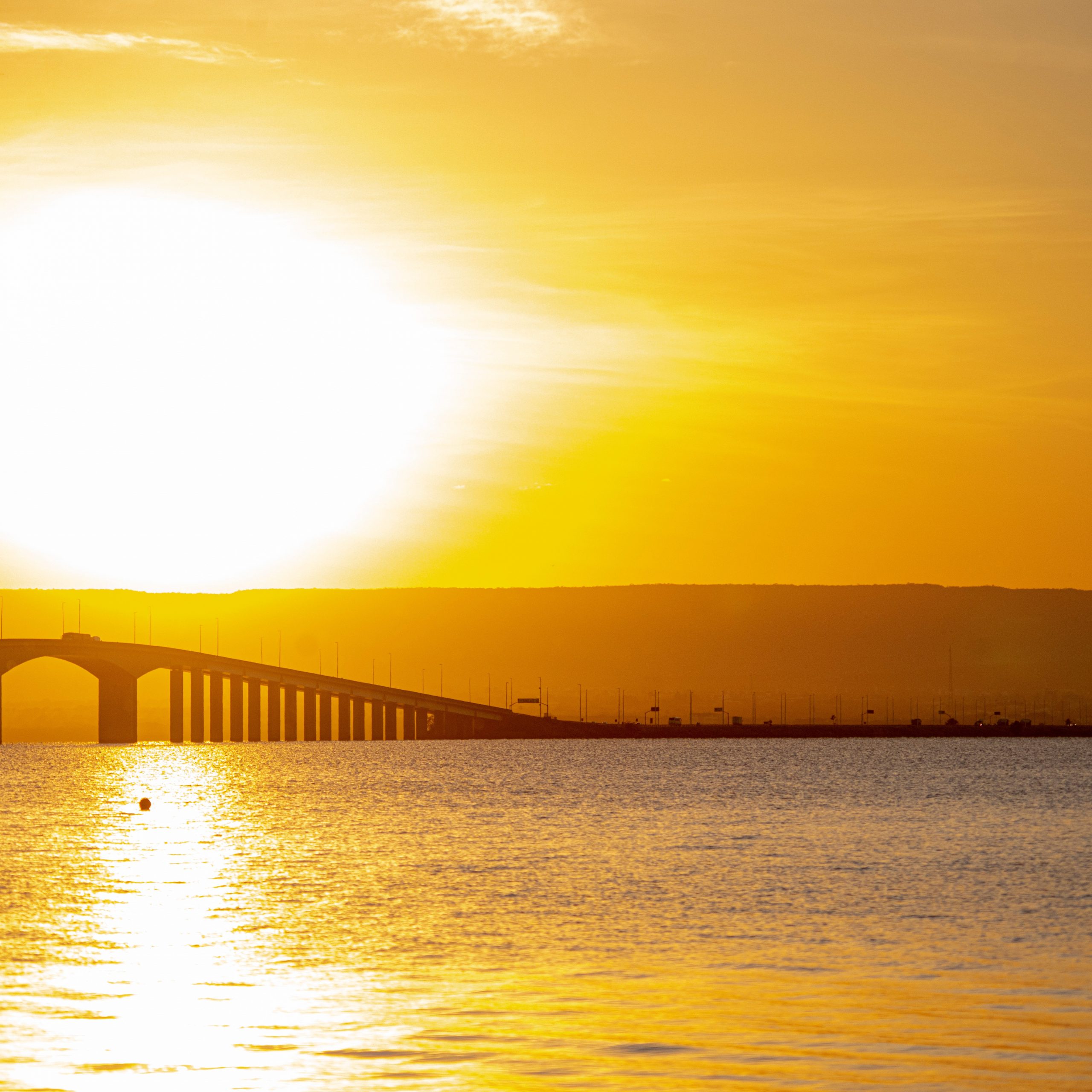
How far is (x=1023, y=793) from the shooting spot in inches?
5591

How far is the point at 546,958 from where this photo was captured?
38844 millimetres

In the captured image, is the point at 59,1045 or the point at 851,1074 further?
the point at 59,1045

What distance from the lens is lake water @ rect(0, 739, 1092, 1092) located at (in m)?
25.4

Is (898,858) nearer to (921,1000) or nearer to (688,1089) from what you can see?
(921,1000)

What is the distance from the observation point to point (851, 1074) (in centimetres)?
2448

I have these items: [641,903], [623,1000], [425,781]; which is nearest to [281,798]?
[425,781]

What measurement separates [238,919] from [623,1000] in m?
17.6

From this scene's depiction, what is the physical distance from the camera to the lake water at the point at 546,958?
83.5 feet

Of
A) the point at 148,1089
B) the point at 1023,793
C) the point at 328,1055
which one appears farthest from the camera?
the point at 1023,793

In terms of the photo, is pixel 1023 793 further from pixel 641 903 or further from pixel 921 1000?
pixel 921 1000

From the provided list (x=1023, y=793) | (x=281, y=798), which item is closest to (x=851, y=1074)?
(x=281, y=798)

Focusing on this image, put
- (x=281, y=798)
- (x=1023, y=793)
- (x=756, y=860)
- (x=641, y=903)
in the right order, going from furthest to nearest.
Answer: (x=1023, y=793) < (x=281, y=798) < (x=756, y=860) < (x=641, y=903)

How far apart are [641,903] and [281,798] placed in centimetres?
8552

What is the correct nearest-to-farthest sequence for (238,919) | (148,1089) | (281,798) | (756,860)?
(148,1089) → (238,919) → (756,860) → (281,798)
